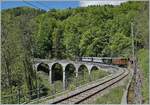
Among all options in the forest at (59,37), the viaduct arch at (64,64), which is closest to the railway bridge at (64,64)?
the viaduct arch at (64,64)

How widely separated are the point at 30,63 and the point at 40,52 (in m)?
51.4

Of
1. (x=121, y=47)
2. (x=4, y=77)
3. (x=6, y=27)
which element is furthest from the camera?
(x=121, y=47)

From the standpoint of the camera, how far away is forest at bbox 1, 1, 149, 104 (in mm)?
38906

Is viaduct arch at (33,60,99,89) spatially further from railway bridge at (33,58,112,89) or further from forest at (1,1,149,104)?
forest at (1,1,149,104)

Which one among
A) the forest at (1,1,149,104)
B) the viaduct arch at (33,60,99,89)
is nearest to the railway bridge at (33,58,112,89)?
the viaduct arch at (33,60,99,89)

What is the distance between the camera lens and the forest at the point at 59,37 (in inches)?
1532

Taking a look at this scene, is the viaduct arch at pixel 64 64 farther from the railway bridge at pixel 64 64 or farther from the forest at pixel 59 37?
→ the forest at pixel 59 37

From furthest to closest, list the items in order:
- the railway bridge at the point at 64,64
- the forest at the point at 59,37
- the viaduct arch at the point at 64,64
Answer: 1. the viaduct arch at the point at 64,64
2. the railway bridge at the point at 64,64
3. the forest at the point at 59,37

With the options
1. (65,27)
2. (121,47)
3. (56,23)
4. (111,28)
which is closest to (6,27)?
(121,47)

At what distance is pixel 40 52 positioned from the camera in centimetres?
9356

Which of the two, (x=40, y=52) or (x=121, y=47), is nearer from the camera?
(x=121, y=47)

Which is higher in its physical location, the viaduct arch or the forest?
the forest

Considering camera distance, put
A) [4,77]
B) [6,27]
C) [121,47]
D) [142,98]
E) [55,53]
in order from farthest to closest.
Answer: [55,53]
[121,47]
[6,27]
[4,77]
[142,98]

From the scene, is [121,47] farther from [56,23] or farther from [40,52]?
[56,23]
